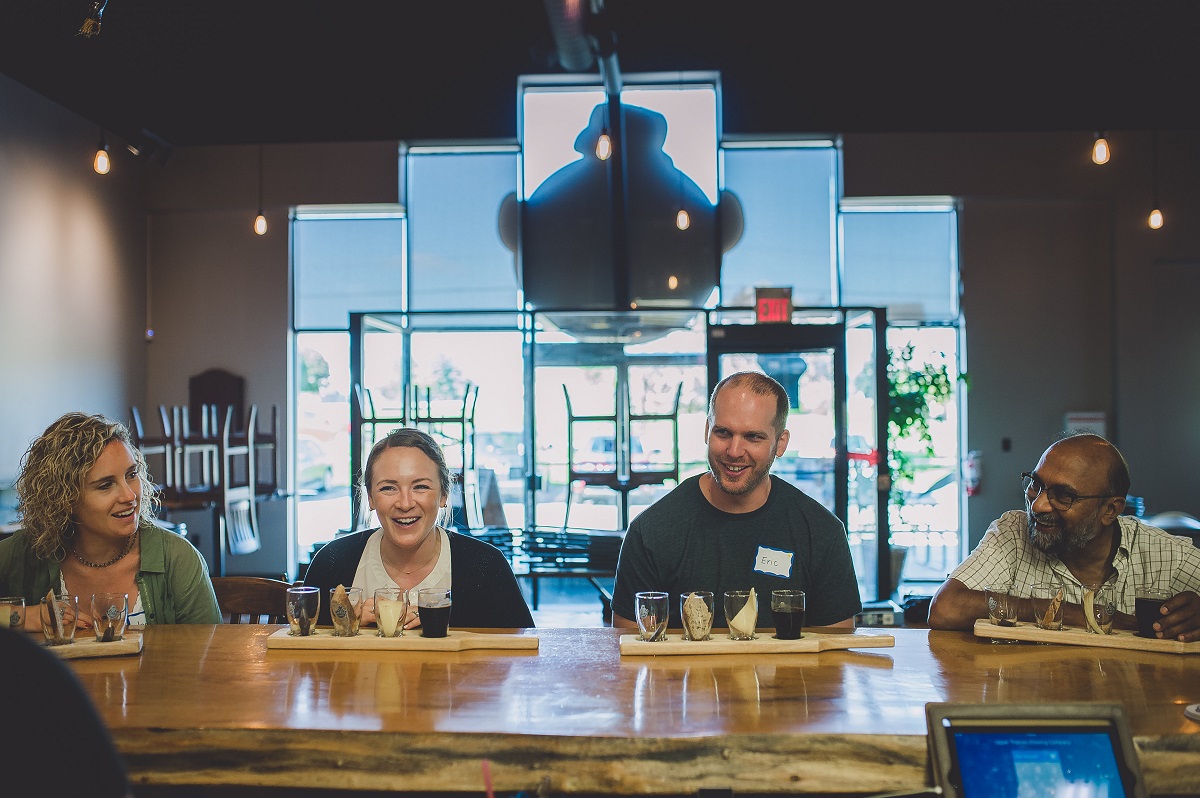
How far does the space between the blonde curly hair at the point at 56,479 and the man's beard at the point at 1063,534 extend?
2522mm

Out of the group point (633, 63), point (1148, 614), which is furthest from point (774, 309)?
point (1148, 614)

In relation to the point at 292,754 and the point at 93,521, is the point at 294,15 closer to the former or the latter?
the point at 93,521

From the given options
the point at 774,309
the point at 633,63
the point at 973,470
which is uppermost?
the point at 633,63

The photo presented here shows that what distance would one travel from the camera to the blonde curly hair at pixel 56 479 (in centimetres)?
241

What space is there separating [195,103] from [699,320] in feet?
14.7

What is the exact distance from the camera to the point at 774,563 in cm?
263

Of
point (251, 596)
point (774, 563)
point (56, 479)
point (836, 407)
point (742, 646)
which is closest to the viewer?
point (742, 646)

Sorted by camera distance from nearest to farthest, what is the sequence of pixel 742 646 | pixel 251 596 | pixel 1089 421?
pixel 742 646 → pixel 251 596 → pixel 1089 421

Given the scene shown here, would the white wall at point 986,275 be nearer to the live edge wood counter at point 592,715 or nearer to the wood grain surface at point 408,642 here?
the wood grain surface at point 408,642

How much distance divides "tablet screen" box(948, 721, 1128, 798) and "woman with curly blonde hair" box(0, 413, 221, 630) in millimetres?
1984

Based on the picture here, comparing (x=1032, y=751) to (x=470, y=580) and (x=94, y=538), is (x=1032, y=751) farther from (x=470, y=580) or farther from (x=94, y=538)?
(x=94, y=538)

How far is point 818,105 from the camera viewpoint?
24.2 feet

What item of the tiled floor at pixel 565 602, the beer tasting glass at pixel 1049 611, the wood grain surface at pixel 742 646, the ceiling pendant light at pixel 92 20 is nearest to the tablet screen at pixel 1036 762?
the wood grain surface at pixel 742 646

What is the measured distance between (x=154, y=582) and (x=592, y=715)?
158cm
